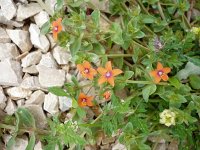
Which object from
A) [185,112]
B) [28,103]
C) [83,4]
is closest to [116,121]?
[185,112]

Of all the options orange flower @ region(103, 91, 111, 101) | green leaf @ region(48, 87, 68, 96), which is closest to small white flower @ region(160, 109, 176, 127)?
orange flower @ region(103, 91, 111, 101)

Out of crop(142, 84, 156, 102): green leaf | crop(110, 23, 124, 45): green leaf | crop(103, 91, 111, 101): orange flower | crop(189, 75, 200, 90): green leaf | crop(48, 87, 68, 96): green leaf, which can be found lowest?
crop(189, 75, 200, 90): green leaf

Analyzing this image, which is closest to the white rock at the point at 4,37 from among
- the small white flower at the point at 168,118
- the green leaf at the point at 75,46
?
the green leaf at the point at 75,46

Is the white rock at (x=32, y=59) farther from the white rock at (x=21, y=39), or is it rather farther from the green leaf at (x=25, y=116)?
the green leaf at (x=25, y=116)

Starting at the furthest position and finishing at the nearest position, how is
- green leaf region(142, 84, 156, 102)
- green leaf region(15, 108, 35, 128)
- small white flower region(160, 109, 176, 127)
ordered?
green leaf region(15, 108, 35, 128) < green leaf region(142, 84, 156, 102) < small white flower region(160, 109, 176, 127)

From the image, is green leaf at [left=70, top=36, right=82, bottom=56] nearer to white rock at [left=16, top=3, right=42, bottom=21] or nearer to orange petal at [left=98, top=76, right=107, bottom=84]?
orange petal at [left=98, top=76, right=107, bottom=84]

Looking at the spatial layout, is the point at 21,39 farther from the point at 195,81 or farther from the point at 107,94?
the point at 195,81

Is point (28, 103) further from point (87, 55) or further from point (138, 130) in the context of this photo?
point (138, 130)
